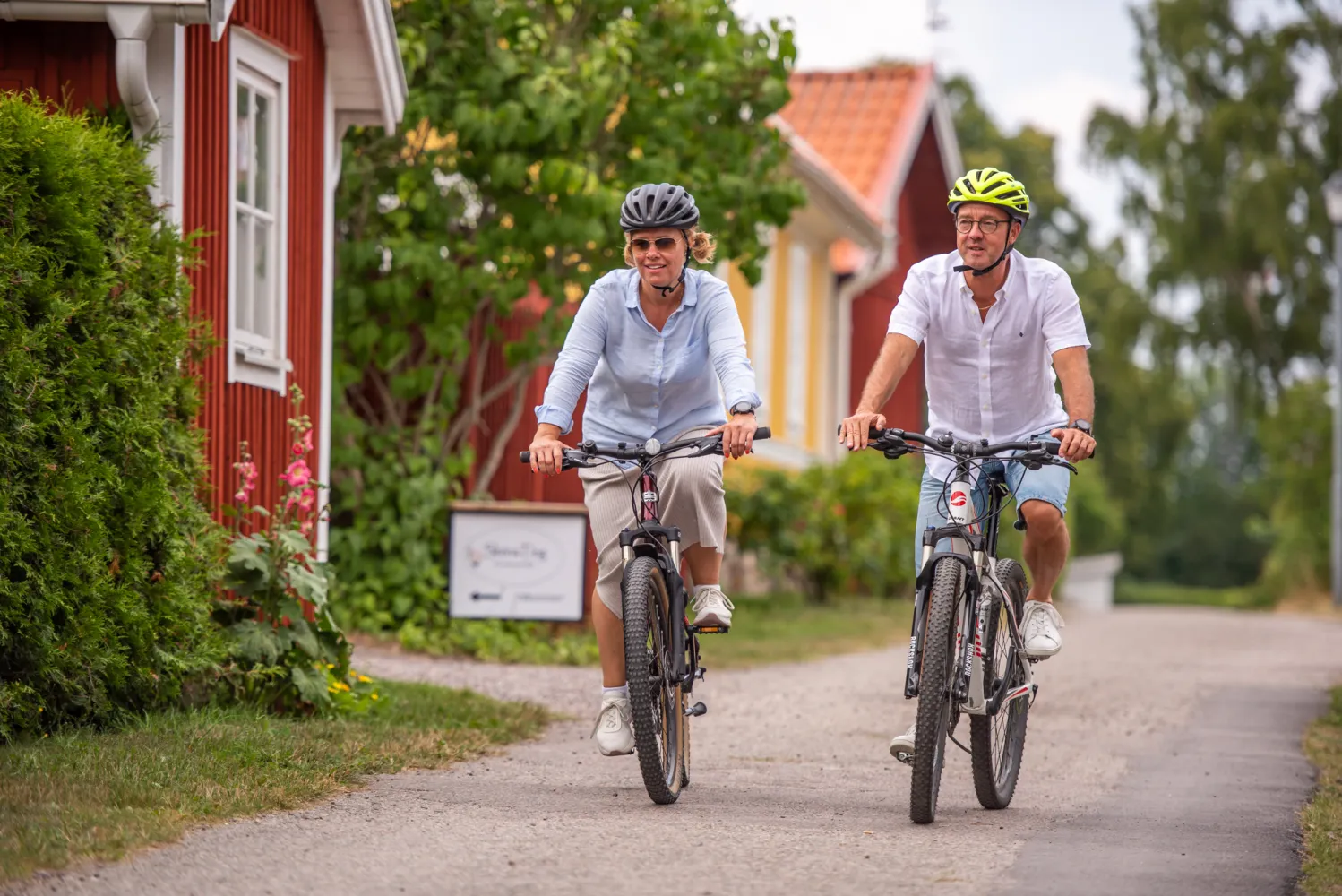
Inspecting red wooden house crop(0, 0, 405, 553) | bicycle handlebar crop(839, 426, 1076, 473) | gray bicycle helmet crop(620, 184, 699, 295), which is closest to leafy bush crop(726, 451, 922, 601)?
red wooden house crop(0, 0, 405, 553)

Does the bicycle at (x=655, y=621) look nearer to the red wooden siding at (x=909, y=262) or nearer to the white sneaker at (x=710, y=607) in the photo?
the white sneaker at (x=710, y=607)

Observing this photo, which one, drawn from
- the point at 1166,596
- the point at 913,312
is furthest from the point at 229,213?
the point at 1166,596

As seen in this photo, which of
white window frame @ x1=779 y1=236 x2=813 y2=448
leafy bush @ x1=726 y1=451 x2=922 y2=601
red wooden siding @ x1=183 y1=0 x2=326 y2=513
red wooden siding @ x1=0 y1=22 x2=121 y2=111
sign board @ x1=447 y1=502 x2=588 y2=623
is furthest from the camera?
white window frame @ x1=779 y1=236 x2=813 y2=448

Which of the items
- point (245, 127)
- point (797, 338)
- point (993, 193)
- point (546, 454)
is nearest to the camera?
point (546, 454)

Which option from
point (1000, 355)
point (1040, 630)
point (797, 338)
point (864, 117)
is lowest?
point (1040, 630)

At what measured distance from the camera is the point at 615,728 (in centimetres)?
644

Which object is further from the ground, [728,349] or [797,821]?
[728,349]

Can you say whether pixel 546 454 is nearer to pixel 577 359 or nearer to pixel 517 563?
pixel 577 359

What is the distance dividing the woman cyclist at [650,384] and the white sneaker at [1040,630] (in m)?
0.98

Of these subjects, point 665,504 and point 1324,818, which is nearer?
point 1324,818

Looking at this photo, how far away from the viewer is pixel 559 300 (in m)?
13.0

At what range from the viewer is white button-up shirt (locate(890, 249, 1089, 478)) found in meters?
6.59

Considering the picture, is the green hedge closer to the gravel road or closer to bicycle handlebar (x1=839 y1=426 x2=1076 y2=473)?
the gravel road

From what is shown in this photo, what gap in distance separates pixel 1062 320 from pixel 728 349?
110cm
